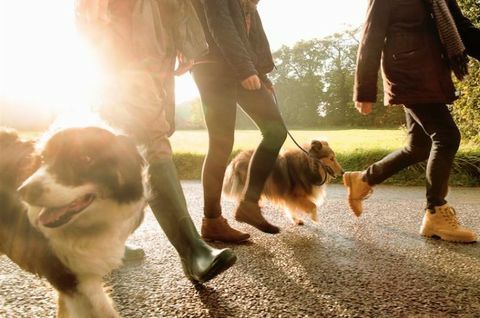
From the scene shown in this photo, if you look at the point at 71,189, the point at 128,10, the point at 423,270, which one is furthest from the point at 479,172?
the point at 71,189

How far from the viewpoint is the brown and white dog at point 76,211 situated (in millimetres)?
1729

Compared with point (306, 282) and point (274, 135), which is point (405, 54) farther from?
point (306, 282)

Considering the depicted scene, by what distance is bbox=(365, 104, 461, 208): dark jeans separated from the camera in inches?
141

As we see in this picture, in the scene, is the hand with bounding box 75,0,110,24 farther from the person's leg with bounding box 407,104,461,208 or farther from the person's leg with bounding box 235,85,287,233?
the person's leg with bounding box 407,104,461,208

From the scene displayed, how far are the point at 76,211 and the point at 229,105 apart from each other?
6.25ft

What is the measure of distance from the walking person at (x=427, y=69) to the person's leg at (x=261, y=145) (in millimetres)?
871

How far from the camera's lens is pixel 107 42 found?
2.35 metres

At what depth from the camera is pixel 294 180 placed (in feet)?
17.9

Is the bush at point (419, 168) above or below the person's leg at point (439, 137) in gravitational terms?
below

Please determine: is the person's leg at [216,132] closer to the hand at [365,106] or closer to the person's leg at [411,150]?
the hand at [365,106]

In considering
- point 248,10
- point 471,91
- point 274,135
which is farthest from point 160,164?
point 471,91

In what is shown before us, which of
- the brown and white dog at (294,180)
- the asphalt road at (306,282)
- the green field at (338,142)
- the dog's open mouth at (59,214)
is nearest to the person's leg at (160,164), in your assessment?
the asphalt road at (306,282)

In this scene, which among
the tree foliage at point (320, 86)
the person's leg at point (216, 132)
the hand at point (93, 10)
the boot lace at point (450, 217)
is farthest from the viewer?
the tree foliage at point (320, 86)

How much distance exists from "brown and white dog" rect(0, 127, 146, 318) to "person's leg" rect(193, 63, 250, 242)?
154 cm
